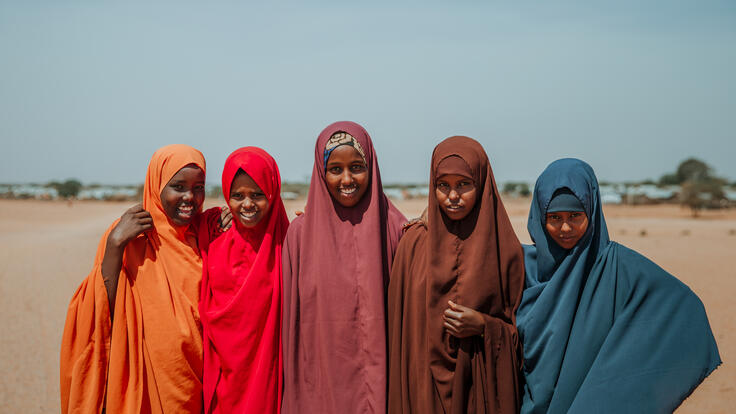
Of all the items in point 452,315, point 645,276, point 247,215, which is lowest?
point 452,315

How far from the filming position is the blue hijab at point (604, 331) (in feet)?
7.66

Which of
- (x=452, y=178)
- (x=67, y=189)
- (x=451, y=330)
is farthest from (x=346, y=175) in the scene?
(x=67, y=189)

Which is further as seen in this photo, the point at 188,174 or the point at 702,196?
the point at 702,196

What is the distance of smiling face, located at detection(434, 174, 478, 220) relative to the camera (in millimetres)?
2430

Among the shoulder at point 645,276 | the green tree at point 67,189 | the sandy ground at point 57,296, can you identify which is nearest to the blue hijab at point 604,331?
the shoulder at point 645,276

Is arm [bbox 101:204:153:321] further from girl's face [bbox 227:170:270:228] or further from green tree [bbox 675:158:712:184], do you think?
green tree [bbox 675:158:712:184]

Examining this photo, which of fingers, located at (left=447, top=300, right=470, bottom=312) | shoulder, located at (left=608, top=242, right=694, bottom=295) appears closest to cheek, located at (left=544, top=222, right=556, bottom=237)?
shoulder, located at (left=608, top=242, right=694, bottom=295)

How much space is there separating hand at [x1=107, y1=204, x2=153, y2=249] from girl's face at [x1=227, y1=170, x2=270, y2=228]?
1.58 feet

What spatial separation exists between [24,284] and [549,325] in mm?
11728

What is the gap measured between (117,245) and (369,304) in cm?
140

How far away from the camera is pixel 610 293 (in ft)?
7.86

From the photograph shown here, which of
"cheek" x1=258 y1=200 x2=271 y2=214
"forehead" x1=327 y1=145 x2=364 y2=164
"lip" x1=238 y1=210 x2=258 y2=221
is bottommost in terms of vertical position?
"lip" x1=238 y1=210 x2=258 y2=221

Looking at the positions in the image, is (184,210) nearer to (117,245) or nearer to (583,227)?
(117,245)

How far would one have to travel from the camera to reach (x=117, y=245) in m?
2.66
